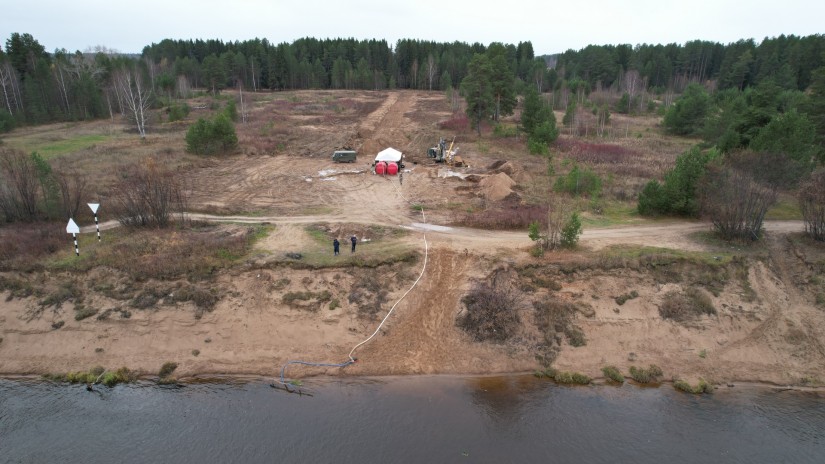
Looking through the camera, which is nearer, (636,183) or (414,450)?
(414,450)

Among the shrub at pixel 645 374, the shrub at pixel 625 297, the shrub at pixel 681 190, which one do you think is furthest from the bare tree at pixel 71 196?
the shrub at pixel 681 190

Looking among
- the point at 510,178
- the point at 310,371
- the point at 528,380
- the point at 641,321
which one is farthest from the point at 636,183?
the point at 310,371

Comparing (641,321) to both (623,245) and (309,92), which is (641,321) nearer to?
(623,245)

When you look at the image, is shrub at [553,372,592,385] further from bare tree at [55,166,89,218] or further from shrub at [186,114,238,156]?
shrub at [186,114,238,156]

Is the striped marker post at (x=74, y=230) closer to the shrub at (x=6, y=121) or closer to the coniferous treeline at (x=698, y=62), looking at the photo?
the shrub at (x=6, y=121)

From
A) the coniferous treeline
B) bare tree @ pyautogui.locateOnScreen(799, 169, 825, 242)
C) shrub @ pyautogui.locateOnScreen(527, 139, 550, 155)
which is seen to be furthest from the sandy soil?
the coniferous treeline
